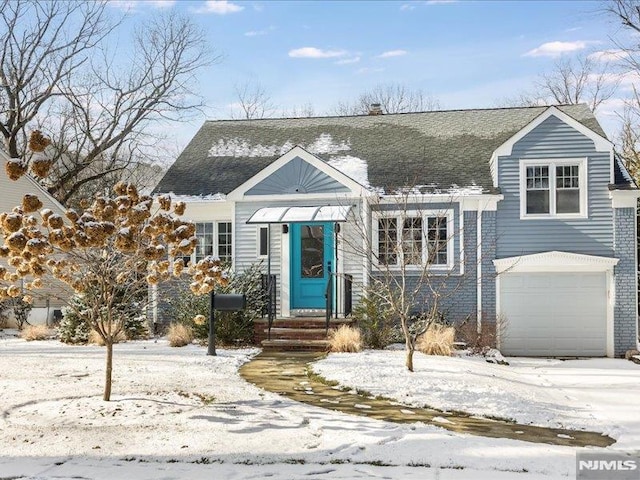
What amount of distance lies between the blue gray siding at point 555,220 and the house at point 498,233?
2 centimetres

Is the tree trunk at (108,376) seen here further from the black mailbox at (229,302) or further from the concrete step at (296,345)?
the concrete step at (296,345)

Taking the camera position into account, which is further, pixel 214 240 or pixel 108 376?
pixel 214 240

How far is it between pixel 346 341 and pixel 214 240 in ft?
19.8

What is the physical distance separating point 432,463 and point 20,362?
8.75 m

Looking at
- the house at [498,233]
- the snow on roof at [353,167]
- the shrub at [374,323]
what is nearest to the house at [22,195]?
the house at [498,233]

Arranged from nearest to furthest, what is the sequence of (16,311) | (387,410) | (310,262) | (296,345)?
(387,410), (296,345), (310,262), (16,311)

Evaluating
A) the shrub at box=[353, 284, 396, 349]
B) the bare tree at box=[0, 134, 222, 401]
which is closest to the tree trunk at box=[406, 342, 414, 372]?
the shrub at box=[353, 284, 396, 349]

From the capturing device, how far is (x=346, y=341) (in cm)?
1302

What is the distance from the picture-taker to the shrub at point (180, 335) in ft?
46.5

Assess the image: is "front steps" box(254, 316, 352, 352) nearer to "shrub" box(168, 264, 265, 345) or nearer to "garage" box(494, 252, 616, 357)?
"shrub" box(168, 264, 265, 345)

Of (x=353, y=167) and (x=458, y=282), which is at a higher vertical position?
(x=353, y=167)

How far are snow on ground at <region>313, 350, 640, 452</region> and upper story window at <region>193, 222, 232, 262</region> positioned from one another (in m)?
6.03

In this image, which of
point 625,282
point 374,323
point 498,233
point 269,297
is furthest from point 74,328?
point 625,282
